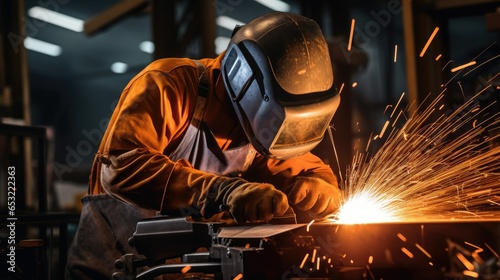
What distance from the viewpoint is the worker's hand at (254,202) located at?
94.6 inches

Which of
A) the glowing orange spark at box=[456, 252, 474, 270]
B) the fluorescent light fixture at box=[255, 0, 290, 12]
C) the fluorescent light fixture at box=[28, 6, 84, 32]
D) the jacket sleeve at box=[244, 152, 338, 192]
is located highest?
the fluorescent light fixture at box=[28, 6, 84, 32]

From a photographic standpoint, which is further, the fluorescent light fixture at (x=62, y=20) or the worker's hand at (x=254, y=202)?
the fluorescent light fixture at (x=62, y=20)

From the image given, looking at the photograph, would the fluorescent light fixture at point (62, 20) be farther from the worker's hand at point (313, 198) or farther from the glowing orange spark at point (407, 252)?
the glowing orange spark at point (407, 252)

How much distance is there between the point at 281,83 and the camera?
2633 millimetres

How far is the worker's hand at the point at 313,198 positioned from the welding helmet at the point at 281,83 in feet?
0.62

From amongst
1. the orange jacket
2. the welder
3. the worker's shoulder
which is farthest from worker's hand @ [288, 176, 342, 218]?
the worker's shoulder

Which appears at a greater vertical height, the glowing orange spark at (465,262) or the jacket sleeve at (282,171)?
the jacket sleeve at (282,171)

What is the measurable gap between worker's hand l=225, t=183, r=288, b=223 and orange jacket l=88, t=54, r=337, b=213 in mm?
140

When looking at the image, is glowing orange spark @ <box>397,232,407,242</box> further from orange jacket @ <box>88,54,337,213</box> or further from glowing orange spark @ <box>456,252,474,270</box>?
orange jacket @ <box>88,54,337,213</box>

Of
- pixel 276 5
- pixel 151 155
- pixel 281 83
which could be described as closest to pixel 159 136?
pixel 151 155

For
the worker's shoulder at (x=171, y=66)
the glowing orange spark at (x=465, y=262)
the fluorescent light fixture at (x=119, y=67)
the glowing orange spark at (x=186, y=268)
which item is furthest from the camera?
the fluorescent light fixture at (x=119, y=67)

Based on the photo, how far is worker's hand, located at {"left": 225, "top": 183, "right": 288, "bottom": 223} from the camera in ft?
7.88

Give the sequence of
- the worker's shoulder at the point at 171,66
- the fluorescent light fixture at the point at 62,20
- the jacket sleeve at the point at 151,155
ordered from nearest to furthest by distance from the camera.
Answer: the jacket sleeve at the point at 151,155
the worker's shoulder at the point at 171,66
the fluorescent light fixture at the point at 62,20

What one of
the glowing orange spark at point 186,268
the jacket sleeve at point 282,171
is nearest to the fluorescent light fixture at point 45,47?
the jacket sleeve at point 282,171
